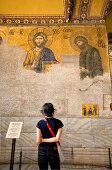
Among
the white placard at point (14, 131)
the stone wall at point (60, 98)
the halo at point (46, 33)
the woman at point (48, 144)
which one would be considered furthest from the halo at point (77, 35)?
the woman at point (48, 144)

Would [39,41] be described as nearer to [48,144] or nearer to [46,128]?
[46,128]

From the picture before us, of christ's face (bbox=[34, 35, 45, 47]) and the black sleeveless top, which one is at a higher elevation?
christ's face (bbox=[34, 35, 45, 47])

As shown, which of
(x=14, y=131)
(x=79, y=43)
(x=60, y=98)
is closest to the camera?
(x=14, y=131)

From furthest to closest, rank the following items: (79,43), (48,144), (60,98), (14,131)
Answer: (79,43) < (60,98) < (14,131) < (48,144)

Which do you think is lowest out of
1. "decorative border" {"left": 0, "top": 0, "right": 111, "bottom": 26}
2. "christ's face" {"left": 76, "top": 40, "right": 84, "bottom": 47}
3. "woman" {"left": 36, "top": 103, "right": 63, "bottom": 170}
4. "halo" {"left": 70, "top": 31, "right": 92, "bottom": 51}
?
"woman" {"left": 36, "top": 103, "right": 63, "bottom": 170}

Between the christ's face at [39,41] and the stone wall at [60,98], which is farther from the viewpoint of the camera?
the christ's face at [39,41]

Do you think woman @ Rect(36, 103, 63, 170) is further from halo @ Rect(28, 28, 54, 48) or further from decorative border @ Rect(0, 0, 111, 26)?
decorative border @ Rect(0, 0, 111, 26)

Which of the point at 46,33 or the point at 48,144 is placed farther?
the point at 46,33

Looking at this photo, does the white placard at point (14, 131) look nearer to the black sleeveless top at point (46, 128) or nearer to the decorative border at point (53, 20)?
the black sleeveless top at point (46, 128)

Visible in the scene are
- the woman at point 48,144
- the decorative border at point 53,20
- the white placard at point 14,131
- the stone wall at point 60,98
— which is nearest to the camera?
the woman at point 48,144

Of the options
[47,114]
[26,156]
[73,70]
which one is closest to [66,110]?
[73,70]

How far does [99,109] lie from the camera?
761 cm

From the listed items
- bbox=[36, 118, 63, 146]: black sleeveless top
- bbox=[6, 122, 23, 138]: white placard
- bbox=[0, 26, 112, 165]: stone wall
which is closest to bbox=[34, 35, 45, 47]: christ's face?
bbox=[0, 26, 112, 165]: stone wall

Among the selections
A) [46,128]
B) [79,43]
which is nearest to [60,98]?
[79,43]
